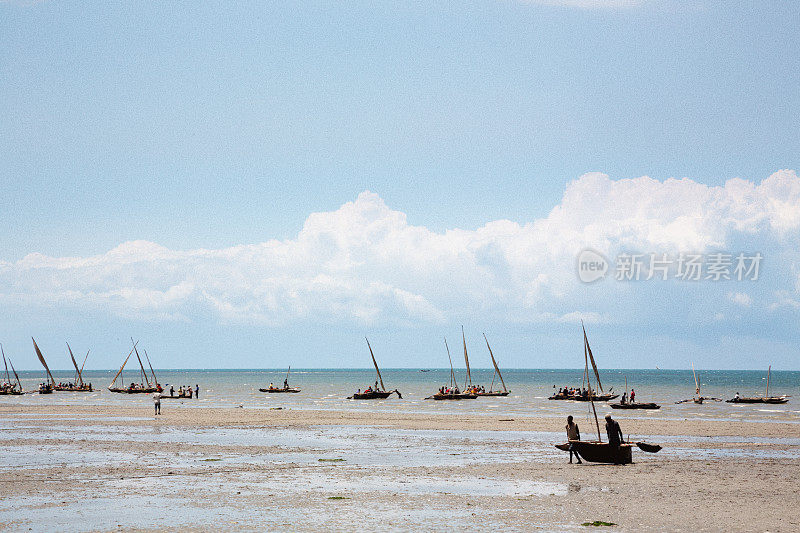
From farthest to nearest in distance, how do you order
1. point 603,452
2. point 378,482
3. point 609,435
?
A: 1. point 603,452
2. point 609,435
3. point 378,482

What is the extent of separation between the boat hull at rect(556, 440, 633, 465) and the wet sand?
1.48 feet

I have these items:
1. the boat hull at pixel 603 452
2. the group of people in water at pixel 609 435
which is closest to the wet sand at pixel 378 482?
the boat hull at pixel 603 452

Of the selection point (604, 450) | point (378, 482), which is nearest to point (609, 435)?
point (604, 450)

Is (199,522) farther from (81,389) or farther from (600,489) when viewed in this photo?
(81,389)

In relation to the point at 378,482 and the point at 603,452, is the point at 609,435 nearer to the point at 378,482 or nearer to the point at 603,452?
the point at 603,452

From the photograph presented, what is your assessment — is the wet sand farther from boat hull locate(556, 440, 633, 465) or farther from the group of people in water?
the group of people in water

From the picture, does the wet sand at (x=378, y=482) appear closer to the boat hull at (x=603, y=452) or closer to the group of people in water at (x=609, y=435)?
the boat hull at (x=603, y=452)

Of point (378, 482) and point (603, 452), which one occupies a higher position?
point (603, 452)

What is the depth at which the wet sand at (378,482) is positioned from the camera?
1998cm

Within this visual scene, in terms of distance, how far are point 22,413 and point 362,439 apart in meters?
41.6

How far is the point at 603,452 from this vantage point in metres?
32.1

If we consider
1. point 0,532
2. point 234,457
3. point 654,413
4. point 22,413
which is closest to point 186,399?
point 22,413

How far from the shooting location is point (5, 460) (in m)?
31.8

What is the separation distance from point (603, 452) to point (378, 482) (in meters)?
10.5
